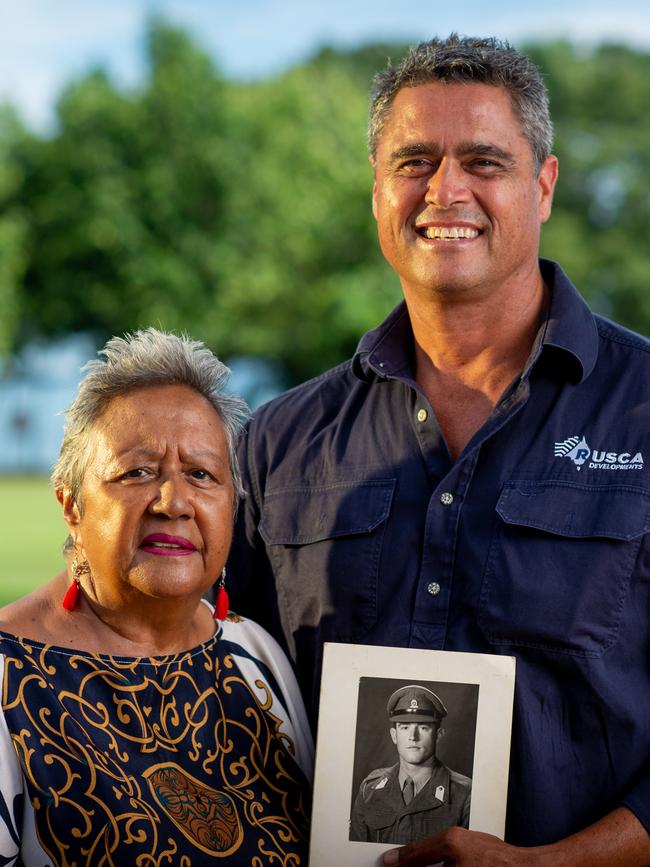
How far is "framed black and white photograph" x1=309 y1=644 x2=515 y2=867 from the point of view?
10.3 feet

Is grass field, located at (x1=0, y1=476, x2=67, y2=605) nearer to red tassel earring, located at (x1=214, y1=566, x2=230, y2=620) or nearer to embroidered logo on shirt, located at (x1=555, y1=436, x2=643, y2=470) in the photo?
red tassel earring, located at (x1=214, y1=566, x2=230, y2=620)

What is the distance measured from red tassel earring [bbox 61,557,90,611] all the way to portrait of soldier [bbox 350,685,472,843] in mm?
859

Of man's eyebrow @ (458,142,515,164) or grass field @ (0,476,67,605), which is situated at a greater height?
man's eyebrow @ (458,142,515,164)

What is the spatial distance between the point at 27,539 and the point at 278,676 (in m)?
16.5

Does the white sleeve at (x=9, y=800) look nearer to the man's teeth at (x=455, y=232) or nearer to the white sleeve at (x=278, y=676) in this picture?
the white sleeve at (x=278, y=676)

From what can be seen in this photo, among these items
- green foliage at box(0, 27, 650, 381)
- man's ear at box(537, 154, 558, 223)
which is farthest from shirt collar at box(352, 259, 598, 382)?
Answer: green foliage at box(0, 27, 650, 381)

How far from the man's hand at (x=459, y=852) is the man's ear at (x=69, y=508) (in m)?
1.18

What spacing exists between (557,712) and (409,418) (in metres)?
0.98

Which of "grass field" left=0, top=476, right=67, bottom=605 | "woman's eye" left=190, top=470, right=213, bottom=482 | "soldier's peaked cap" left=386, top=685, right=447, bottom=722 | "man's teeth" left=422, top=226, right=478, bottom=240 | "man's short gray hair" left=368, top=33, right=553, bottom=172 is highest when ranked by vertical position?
"man's short gray hair" left=368, top=33, right=553, bottom=172

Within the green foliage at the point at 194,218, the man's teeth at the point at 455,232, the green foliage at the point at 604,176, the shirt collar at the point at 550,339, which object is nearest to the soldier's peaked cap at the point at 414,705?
the shirt collar at the point at 550,339

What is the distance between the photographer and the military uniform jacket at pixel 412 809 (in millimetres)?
3125

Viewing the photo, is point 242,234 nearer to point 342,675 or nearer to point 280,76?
point 280,76

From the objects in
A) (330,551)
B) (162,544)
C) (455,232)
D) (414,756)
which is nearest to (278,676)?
(330,551)

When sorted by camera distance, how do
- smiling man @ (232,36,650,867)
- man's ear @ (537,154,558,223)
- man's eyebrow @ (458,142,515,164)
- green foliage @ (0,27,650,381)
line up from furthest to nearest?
green foliage @ (0,27,650,381) < man's ear @ (537,154,558,223) < man's eyebrow @ (458,142,515,164) < smiling man @ (232,36,650,867)
